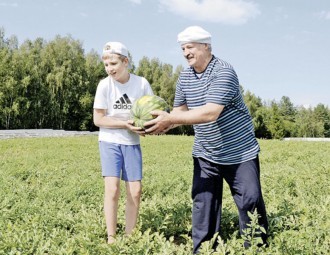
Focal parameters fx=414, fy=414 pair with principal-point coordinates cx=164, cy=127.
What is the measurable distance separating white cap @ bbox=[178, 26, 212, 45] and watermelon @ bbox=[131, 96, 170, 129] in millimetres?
700

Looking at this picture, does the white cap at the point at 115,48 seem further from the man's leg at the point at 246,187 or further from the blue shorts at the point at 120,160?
the man's leg at the point at 246,187

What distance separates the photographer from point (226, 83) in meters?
3.77

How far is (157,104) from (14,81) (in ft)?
159

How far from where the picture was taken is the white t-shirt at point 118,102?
14.4 feet

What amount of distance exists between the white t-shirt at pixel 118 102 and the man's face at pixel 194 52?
81 cm

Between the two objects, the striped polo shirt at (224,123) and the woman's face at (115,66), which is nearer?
the striped polo shirt at (224,123)

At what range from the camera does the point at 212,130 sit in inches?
157

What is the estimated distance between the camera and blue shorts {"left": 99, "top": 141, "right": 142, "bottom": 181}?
434cm

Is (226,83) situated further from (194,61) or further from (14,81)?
(14,81)

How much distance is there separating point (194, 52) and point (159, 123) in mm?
743

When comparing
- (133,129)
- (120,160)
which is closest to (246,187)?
(133,129)

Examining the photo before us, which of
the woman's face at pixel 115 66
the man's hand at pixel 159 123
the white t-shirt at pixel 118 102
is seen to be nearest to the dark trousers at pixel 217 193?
the man's hand at pixel 159 123

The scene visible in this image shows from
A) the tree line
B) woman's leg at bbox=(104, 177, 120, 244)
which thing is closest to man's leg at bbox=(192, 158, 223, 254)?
woman's leg at bbox=(104, 177, 120, 244)

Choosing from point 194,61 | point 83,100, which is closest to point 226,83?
point 194,61
